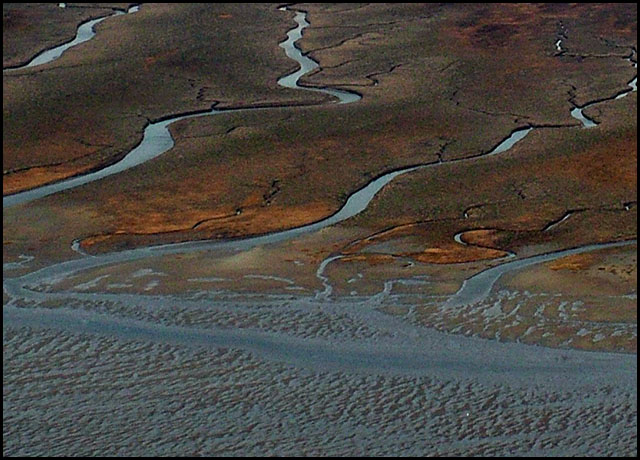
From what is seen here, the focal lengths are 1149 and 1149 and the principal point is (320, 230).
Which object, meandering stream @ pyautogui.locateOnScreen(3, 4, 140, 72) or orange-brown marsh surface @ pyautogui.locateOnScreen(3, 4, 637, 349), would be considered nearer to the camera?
orange-brown marsh surface @ pyautogui.locateOnScreen(3, 4, 637, 349)

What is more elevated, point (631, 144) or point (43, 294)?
point (43, 294)

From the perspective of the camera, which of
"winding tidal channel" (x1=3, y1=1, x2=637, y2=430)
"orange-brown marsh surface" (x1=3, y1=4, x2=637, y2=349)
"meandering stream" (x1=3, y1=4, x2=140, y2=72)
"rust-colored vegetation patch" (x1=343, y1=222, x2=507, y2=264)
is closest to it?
"winding tidal channel" (x1=3, y1=1, x2=637, y2=430)

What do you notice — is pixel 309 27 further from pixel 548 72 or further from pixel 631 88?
pixel 631 88

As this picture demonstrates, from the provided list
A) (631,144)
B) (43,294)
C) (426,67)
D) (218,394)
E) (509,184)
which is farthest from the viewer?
(426,67)

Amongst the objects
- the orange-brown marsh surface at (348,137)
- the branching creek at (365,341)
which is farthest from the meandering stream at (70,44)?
the branching creek at (365,341)

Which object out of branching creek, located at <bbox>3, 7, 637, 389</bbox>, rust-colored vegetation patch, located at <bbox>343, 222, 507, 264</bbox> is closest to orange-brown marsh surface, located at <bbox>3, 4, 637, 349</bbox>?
rust-colored vegetation patch, located at <bbox>343, 222, 507, 264</bbox>

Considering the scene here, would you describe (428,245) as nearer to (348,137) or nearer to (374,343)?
(374,343)

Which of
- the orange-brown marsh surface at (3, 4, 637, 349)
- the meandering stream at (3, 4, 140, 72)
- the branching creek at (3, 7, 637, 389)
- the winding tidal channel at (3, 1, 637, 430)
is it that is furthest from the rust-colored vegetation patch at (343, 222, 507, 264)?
Result: the meandering stream at (3, 4, 140, 72)

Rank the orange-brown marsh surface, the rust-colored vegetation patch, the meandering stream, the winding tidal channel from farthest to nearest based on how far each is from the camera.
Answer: the meandering stream < the orange-brown marsh surface < the rust-colored vegetation patch < the winding tidal channel

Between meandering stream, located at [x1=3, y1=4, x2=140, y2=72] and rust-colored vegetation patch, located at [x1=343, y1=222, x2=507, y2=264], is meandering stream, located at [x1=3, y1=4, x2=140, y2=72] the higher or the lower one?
the higher one

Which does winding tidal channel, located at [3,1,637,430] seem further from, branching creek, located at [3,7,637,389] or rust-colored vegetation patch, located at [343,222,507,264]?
rust-colored vegetation patch, located at [343,222,507,264]

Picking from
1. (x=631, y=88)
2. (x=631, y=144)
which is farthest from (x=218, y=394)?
(x=631, y=88)
